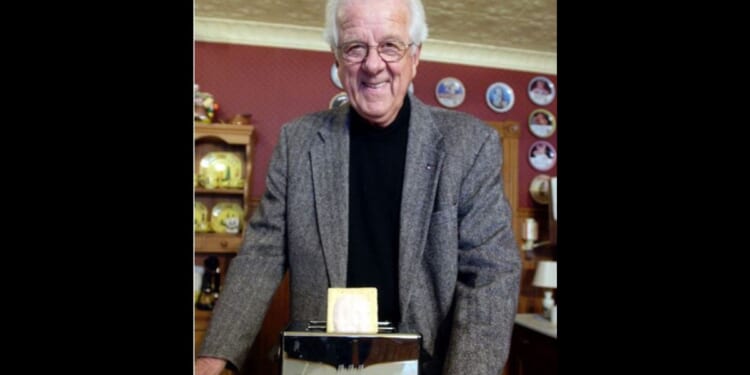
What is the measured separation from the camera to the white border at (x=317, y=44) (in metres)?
3.41

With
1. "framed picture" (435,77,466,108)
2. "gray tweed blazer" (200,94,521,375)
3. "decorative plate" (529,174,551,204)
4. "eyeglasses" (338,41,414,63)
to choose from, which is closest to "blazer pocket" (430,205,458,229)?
"gray tweed blazer" (200,94,521,375)

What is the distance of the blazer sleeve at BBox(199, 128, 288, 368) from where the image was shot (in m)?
0.85

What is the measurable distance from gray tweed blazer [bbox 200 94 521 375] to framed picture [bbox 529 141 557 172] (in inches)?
118

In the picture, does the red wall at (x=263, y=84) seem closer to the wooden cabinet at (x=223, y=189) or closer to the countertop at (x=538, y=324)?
the wooden cabinet at (x=223, y=189)

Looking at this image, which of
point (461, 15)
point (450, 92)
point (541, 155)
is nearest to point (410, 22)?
point (461, 15)

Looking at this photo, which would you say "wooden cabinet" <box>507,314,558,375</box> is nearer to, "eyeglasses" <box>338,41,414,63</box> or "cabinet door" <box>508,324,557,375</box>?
"cabinet door" <box>508,324,557,375</box>

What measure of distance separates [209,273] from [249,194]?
0.58m

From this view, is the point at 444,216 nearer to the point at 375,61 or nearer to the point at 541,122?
the point at 375,61

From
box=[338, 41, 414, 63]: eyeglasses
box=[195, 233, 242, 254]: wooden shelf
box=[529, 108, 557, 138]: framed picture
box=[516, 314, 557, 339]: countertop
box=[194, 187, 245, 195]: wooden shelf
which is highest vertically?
box=[529, 108, 557, 138]: framed picture
